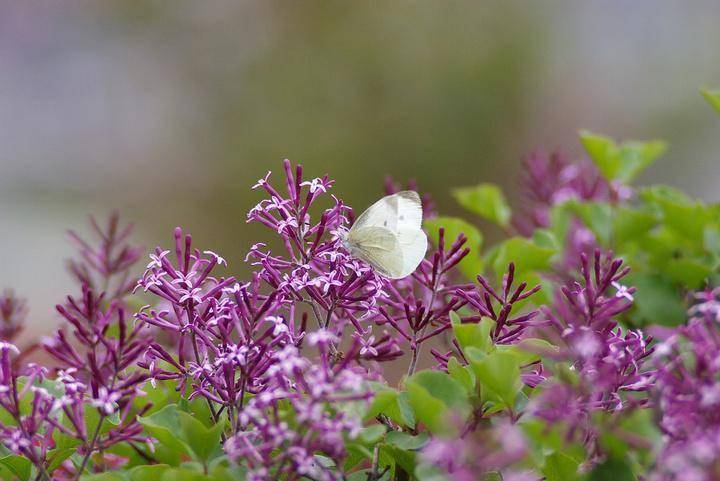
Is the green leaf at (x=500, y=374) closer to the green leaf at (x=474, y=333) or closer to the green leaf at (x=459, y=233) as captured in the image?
the green leaf at (x=474, y=333)

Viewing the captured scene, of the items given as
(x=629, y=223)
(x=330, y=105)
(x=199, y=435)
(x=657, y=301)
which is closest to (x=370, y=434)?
(x=199, y=435)

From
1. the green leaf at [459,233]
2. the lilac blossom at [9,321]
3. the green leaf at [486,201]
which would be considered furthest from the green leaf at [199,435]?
the green leaf at [486,201]

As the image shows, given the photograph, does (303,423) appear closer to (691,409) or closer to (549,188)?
(691,409)

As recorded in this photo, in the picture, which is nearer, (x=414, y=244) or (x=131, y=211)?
(x=414, y=244)

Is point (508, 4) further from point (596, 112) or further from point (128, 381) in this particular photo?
point (128, 381)

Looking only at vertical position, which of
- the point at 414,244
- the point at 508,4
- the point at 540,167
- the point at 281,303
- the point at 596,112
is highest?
the point at 508,4

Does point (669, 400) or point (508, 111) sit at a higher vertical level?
point (508, 111)

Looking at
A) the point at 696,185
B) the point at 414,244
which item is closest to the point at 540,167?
the point at 414,244
